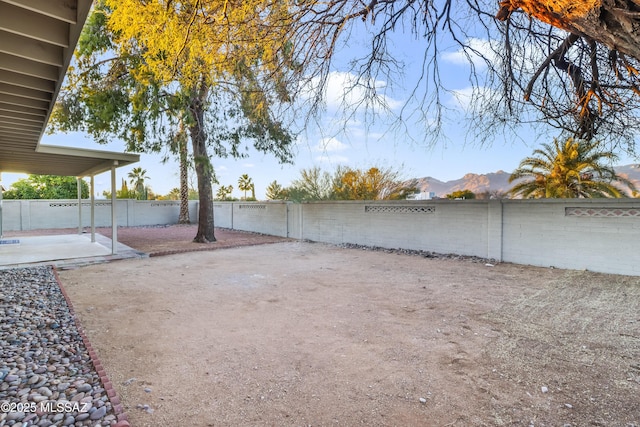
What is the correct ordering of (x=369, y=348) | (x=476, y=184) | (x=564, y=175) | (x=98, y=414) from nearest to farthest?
(x=98, y=414), (x=369, y=348), (x=564, y=175), (x=476, y=184)

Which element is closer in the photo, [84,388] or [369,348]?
[84,388]

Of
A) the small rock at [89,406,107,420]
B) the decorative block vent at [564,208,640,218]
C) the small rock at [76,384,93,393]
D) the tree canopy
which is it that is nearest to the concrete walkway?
the tree canopy

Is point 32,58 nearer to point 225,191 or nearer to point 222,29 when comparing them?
point 222,29

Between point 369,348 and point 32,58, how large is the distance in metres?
4.30

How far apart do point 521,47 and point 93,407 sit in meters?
5.17

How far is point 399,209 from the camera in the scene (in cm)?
993

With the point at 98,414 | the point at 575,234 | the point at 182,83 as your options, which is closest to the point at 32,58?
the point at 98,414

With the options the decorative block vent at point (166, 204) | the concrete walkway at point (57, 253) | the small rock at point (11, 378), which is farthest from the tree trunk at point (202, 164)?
the decorative block vent at point (166, 204)

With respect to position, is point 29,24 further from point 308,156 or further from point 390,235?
point 390,235

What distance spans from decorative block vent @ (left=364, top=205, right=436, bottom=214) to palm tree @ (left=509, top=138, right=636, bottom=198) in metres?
5.76

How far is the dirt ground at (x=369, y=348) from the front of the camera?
7.45ft

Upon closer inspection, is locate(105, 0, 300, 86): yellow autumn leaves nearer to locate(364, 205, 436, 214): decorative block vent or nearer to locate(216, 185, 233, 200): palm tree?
locate(364, 205, 436, 214): decorative block vent

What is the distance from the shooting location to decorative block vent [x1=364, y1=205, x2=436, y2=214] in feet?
30.4

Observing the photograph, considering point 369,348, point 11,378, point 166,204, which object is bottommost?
point 369,348
